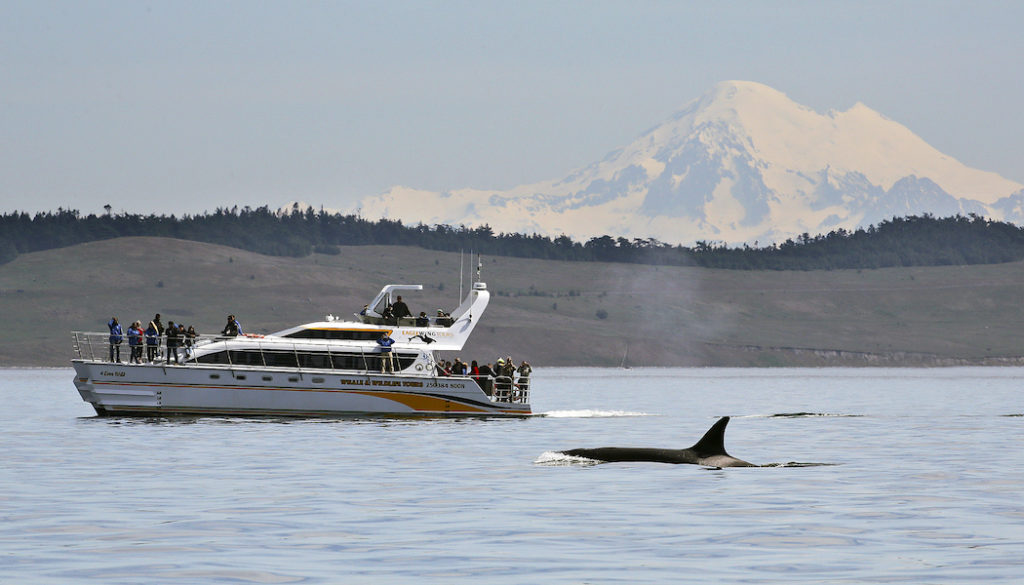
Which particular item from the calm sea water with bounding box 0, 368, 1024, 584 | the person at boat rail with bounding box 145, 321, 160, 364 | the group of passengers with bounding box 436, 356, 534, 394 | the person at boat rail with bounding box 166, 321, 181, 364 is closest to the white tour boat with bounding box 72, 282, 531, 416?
the group of passengers with bounding box 436, 356, 534, 394

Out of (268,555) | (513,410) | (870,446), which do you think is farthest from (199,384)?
(268,555)

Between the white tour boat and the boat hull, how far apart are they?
0.04m

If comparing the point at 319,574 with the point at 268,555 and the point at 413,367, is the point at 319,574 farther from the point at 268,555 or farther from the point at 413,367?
the point at 413,367

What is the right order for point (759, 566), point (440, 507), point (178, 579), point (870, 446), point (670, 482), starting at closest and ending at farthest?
point (178, 579)
point (759, 566)
point (440, 507)
point (670, 482)
point (870, 446)

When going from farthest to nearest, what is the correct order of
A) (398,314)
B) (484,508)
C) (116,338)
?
(398,314)
(116,338)
(484,508)

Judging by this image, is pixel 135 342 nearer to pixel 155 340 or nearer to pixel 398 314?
pixel 155 340

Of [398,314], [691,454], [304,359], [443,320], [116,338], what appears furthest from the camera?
[443,320]

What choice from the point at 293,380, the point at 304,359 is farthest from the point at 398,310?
the point at 293,380

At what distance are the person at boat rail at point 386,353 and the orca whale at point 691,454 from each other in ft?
69.9

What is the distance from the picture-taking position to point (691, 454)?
→ 34938 millimetres

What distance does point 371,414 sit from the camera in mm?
54719

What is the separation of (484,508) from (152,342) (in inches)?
1188

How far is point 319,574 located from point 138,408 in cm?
3558

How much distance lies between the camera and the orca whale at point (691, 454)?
34312mm
